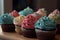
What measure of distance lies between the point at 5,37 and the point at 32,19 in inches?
6.9

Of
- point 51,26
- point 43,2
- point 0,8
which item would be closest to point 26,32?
point 51,26

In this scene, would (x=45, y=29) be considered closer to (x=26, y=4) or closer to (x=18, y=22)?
(x=18, y=22)

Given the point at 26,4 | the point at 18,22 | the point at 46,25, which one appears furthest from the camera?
the point at 26,4

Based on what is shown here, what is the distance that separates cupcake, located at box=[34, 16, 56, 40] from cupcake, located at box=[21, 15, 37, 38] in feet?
0.15

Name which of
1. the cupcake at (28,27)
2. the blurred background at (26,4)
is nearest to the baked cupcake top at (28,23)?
the cupcake at (28,27)

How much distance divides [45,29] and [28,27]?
0.10 metres

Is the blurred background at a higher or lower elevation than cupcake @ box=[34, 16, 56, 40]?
higher

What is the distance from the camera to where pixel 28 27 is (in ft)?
2.67

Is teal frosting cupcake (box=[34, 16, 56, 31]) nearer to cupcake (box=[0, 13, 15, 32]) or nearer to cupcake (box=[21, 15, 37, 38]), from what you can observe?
cupcake (box=[21, 15, 37, 38])

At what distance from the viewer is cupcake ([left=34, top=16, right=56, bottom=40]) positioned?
0.74 meters

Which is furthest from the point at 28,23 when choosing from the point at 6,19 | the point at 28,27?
the point at 6,19

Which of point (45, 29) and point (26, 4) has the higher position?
point (26, 4)

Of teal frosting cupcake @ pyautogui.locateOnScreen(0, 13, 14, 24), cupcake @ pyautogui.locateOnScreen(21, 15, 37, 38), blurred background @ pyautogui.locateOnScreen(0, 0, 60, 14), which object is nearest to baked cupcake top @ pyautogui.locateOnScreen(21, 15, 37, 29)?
cupcake @ pyautogui.locateOnScreen(21, 15, 37, 38)

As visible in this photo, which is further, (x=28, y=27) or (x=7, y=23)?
(x=7, y=23)
